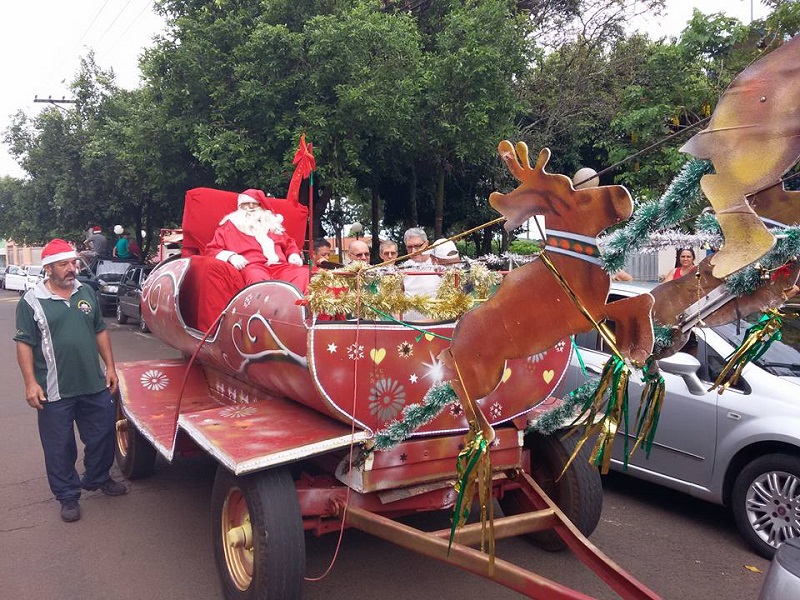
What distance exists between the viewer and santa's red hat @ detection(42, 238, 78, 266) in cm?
466

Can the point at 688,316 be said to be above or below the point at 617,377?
above

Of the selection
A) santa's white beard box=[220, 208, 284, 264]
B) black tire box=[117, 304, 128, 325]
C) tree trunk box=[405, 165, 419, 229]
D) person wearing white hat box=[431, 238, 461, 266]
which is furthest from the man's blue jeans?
black tire box=[117, 304, 128, 325]

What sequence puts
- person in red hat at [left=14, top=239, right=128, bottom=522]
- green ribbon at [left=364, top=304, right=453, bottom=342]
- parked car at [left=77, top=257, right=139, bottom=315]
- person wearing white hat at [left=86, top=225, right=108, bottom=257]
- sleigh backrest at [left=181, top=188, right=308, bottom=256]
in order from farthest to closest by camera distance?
parked car at [left=77, top=257, right=139, bottom=315] < person wearing white hat at [left=86, top=225, right=108, bottom=257] < sleigh backrest at [left=181, top=188, right=308, bottom=256] < person in red hat at [left=14, top=239, right=128, bottom=522] < green ribbon at [left=364, top=304, right=453, bottom=342]

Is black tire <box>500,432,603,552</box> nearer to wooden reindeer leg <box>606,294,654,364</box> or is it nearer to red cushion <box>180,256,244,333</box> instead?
wooden reindeer leg <box>606,294,654,364</box>

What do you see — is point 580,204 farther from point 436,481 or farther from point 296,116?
point 296,116

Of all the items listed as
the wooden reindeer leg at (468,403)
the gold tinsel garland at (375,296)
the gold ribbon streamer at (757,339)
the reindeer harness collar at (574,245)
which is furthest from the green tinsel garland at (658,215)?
the gold tinsel garland at (375,296)

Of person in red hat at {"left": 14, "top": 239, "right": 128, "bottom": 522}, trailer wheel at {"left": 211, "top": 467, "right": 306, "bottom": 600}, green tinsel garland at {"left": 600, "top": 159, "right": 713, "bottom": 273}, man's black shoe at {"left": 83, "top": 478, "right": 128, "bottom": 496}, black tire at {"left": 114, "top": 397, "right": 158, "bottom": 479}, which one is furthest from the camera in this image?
black tire at {"left": 114, "top": 397, "right": 158, "bottom": 479}

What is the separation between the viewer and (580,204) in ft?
7.20

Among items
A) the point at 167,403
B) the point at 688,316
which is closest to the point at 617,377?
A: the point at 688,316

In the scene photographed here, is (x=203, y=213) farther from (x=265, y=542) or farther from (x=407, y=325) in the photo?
(x=265, y=542)

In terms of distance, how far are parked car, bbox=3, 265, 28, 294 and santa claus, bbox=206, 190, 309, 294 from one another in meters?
31.4

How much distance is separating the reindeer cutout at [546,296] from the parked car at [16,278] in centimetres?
3522

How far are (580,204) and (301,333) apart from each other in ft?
5.49

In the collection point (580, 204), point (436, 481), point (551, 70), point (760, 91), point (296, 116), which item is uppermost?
point (551, 70)
